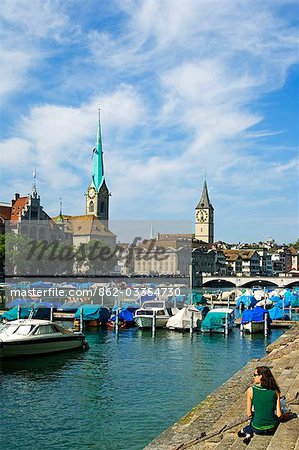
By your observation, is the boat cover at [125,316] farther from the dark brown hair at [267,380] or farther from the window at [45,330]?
the dark brown hair at [267,380]

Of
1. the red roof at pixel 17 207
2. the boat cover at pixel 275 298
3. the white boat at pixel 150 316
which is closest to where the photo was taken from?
the white boat at pixel 150 316

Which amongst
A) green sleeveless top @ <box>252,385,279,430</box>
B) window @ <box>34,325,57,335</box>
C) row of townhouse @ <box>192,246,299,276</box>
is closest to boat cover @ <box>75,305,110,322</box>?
window @ <box>34,325,57,335</box>

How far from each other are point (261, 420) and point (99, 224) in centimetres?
15410

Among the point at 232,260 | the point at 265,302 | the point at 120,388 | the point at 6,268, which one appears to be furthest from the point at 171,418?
the point at 232,260

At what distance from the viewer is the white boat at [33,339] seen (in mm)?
28109

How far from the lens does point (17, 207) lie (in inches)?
5315

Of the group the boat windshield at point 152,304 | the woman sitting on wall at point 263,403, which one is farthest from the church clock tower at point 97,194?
the woman sitting on wall at point 263,403

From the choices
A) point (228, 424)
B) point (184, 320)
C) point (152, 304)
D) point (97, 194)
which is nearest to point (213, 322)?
point (184, 320)

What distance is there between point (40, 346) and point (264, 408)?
823 inches

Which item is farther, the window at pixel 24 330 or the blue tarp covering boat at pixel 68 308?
the blue tarp covering boat at pixel 68 308

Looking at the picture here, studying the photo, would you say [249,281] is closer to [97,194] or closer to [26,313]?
[97,194]

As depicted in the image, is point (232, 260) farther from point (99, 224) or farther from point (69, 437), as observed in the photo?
point (69, 437)

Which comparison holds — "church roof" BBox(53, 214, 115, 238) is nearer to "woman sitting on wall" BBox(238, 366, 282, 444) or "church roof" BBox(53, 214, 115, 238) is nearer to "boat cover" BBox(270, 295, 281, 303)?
"boat cover" BBox(270, 295, 281, 303)

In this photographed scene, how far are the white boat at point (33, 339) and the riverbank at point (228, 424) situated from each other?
12.8 metres
